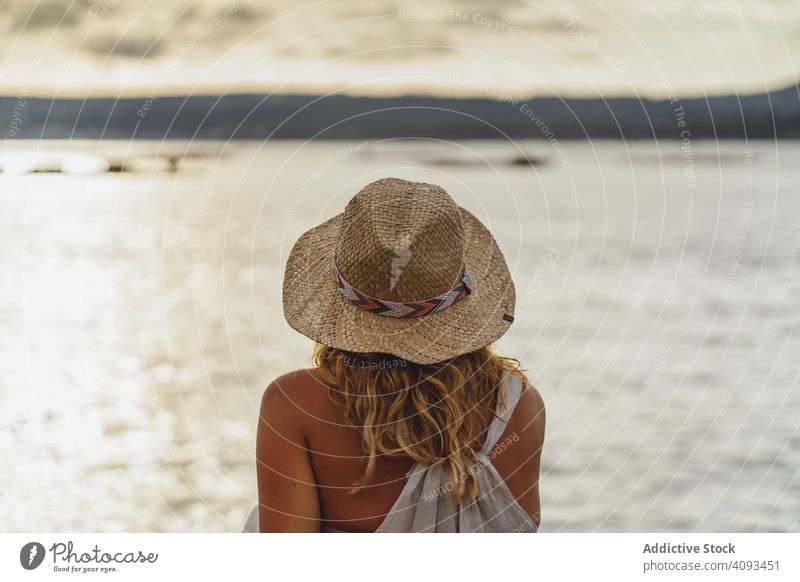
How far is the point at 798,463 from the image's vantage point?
5676 millimetres

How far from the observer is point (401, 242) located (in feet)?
8.05

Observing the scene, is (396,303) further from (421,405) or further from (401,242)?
(421,405)

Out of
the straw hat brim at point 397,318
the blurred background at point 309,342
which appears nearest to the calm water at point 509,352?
the blurred background at point 309,342

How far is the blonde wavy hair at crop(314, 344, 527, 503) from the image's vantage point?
229 centimetres

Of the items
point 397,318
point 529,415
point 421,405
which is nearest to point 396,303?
point 397,318

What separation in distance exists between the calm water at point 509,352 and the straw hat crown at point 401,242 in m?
1.75

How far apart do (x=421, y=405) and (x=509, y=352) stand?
211 inches

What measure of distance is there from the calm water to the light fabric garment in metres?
2.09

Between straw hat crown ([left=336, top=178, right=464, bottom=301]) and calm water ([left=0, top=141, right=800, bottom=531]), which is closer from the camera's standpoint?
straw hat crown ([left=336, top=178, right=464, bottom=301])

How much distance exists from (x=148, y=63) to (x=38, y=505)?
258cm
